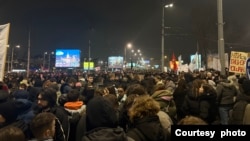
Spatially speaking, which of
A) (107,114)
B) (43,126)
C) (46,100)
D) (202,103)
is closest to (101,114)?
(107,114)

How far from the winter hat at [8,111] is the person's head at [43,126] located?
139 cm

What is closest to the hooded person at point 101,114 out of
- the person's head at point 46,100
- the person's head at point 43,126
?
the person's head at point 43,126

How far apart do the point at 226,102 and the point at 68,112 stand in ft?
19.4

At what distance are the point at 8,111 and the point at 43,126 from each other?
5.04ft

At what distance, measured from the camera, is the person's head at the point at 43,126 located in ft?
14.0

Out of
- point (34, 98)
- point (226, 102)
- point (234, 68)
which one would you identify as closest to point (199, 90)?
point (226, 102)

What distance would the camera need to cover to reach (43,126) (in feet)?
14.1

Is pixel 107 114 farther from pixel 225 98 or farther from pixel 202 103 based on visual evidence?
pixel 225 98

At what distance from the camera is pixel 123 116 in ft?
20.2

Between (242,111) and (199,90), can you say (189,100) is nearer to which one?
(199,90)

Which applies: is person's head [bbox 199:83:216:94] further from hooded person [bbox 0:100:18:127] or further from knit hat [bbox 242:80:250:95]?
hooded person [bbox 0:100:18:127]

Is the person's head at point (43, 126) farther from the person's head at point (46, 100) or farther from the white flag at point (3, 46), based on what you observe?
the white flag at point (3, 46)

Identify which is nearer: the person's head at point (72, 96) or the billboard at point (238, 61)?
the person's head at point (72, 96)

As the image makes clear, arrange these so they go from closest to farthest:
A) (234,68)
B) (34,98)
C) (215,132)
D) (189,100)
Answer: (215,132) → (189,100) → (34,98) → (234,68)
